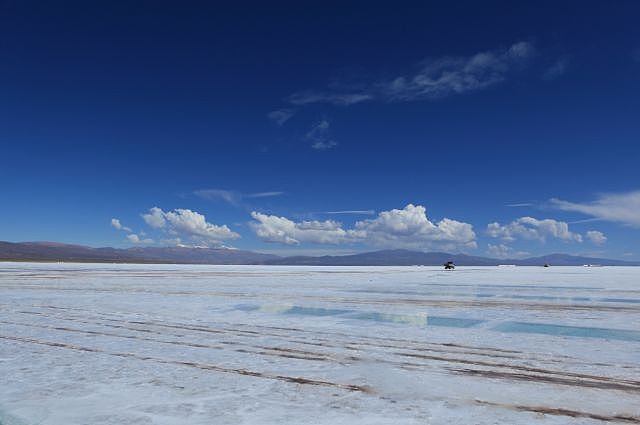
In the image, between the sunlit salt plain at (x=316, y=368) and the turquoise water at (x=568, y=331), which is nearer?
the sunlit salt plain at (x=316, y=368)

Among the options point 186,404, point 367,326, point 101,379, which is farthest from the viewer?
point 367,326

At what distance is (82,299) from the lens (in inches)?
694

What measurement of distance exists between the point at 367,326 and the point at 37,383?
6.98m

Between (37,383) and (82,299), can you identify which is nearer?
(37,383)

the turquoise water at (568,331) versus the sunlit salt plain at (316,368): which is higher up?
the turquoise water at (568,331)

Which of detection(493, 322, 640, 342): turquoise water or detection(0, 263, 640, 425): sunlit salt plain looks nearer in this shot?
detection(0, 263, 640, 425): sunlit salt plain

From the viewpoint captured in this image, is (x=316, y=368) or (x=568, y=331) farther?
(x=568, y=331)

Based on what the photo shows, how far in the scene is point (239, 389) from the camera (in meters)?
6.00

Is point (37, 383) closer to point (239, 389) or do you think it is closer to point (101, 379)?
point (101, 379)

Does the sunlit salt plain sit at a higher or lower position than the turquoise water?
lower

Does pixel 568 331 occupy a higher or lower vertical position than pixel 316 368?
higher

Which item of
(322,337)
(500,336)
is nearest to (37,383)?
(322,337)

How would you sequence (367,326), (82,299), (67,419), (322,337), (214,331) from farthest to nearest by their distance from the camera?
(82,299) < (367,326) < (214,331) < (322,337) < (67,419)

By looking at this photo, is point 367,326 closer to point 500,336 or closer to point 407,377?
point 500,336
